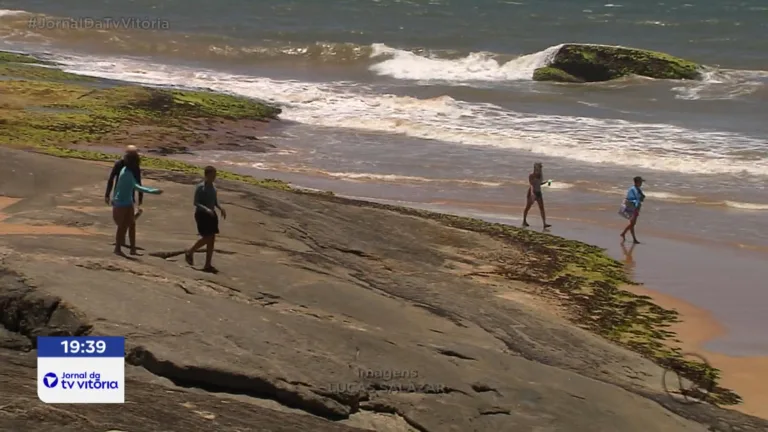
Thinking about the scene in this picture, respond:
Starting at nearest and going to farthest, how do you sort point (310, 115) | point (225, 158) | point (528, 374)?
point (528, 374), point (225, 158), point (310, 115)

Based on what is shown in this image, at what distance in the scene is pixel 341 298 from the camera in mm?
10789

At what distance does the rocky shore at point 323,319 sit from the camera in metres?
8.08

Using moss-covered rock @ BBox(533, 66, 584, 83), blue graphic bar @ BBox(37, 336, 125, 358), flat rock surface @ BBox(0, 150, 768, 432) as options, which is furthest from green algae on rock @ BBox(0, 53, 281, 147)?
blue graphic bar @ BBox(37, 336, 125, 358)

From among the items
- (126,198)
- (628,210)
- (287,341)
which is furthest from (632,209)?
(287,341)

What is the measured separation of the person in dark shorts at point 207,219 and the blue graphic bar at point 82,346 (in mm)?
3049

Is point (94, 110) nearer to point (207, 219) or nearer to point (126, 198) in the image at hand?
point (126, 198)

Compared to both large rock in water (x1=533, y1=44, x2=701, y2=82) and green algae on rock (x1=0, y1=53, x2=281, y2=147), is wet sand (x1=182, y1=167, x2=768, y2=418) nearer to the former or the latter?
green algae on rock (x1=0, y1=53, x2=281, y2=147)

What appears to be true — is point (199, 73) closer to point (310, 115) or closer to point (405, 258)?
point (310, 115)

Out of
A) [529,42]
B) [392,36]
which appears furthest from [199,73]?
[529,42]

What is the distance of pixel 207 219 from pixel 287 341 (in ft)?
8.52

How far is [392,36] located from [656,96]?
19.8 m

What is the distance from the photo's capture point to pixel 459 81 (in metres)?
41.7
